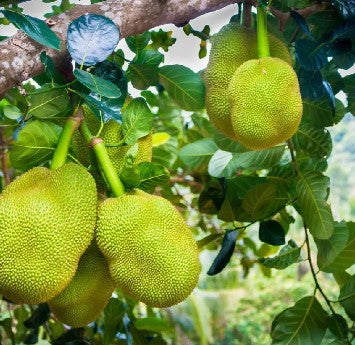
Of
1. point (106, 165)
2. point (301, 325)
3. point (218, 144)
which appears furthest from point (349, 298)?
point (106, 165)

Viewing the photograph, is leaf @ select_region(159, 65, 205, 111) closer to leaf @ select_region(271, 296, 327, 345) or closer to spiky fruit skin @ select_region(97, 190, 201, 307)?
spiky fruit skin @ select_region(97, 190, 201, 307)

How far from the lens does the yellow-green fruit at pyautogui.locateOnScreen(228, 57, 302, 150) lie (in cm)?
87

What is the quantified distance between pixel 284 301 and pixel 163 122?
18.7ft

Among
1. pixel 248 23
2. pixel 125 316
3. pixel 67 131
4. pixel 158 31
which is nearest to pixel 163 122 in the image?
pixel 158 31

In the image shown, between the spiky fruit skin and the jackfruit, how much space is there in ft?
0.70

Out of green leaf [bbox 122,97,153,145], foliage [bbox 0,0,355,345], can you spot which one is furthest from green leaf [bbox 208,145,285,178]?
green leaf [bbox 122,97,153,145]

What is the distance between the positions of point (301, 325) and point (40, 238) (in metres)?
0.61

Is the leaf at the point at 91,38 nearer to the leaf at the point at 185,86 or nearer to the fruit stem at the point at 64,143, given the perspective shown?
the fruit stem at the point at 64,143

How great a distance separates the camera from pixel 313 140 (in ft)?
3.99

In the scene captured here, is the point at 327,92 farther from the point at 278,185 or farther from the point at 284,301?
the point at 284,301

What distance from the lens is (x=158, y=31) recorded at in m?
1.44

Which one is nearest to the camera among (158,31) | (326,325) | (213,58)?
(213,58)

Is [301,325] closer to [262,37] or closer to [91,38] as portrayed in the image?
[262,37]

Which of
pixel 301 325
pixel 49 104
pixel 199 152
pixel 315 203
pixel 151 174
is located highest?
pixel 49 104
